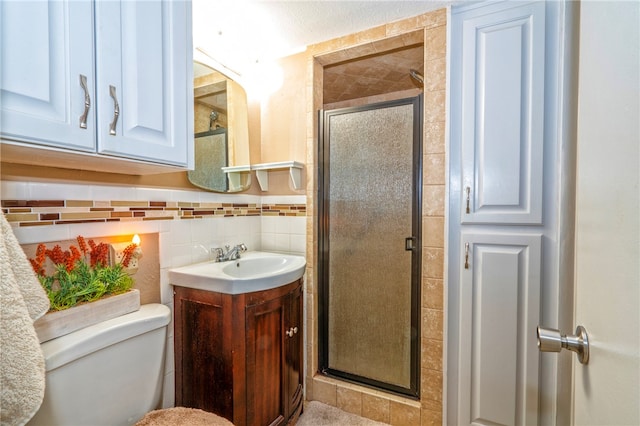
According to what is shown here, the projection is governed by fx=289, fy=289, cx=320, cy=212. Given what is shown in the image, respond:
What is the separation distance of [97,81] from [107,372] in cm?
86

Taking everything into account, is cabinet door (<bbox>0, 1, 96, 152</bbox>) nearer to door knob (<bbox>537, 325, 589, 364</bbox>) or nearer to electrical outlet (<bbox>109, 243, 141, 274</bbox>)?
electrical outlet (<bbox>109, 243, 141, 274</bbox>)

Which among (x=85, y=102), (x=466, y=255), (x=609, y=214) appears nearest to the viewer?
(x=609, y=214)

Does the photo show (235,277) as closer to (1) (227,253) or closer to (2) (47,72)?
(1) (227,253)

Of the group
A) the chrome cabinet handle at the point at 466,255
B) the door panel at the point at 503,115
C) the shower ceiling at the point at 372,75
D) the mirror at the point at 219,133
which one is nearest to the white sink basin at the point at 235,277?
the mirror at the point at 219,133

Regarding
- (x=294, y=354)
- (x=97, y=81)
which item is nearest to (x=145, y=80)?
(x=97, y=81)

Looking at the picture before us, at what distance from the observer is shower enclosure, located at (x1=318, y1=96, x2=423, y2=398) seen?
1609 millimetres

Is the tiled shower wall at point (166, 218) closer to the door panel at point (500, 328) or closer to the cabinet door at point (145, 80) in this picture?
the cabinet door at point (145, 80)

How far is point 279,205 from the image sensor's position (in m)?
1.93

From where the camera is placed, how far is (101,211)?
1.11m

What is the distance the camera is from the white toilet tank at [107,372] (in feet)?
2.59

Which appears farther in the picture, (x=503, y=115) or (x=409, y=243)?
(x=409, y=243)

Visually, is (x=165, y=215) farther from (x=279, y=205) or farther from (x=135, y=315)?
(x=279, y=205)

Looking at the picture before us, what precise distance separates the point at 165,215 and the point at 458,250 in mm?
1427

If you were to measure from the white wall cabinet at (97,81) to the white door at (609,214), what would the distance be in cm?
105
